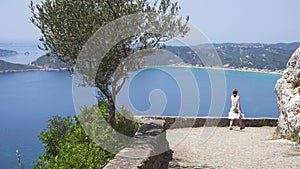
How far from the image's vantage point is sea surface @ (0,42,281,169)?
12516 mm

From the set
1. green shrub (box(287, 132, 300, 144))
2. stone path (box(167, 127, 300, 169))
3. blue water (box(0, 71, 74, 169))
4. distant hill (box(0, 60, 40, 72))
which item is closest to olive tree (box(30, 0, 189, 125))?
stone path (box(167, 127, 300, 169))

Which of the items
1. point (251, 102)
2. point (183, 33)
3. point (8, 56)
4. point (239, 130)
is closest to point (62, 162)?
point (183, 33)

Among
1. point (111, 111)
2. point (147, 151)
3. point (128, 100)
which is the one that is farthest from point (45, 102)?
point (147, 151)

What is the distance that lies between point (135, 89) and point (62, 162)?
57505mm

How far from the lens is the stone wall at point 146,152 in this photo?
17.5 feet

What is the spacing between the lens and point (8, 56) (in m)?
134

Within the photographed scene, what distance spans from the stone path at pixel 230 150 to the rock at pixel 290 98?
0.67 meters

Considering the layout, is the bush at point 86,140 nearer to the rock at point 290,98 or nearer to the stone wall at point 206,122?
the stone wall at point 206,122

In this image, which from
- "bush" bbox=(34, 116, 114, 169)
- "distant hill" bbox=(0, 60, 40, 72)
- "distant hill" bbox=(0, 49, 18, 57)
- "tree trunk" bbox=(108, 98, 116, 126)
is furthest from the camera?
"distant hill" bbox=(0, 49, 18, 57)

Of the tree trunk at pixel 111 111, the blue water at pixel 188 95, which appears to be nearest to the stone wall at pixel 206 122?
the blue water at pixel 188 95

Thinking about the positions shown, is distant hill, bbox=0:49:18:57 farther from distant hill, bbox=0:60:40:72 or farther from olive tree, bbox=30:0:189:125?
olive tree, bbox=30:0:189:125

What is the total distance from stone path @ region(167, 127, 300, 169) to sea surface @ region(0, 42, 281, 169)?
135cm

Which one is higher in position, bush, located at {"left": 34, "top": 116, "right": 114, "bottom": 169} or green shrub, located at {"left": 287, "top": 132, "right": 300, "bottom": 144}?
bush, located at {"left": 34, "top": 116, "right": 114, "bottom": 169}

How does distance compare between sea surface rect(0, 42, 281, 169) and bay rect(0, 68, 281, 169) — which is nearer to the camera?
sea surface rect(0, 42, 281, 169)
